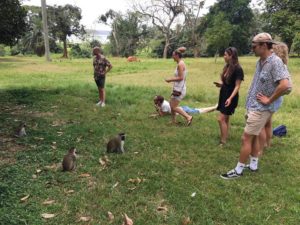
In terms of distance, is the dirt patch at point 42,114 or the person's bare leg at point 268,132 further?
the dirt patch at point 42,114

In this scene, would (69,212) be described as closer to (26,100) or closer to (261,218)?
(261,218)

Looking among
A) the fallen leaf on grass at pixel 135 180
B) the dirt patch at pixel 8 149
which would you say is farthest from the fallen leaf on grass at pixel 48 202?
the dirt patch at pixel 8 149

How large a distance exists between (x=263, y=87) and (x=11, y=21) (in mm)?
9088

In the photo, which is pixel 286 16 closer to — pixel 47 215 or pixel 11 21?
pixel 11 21

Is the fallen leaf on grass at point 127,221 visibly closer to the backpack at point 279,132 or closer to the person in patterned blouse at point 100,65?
the backpack at point 279,132

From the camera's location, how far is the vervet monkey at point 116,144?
21.2 feet

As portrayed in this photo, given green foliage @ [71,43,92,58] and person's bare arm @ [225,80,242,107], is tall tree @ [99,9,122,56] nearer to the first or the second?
green foliage @ [71,43,92,58]

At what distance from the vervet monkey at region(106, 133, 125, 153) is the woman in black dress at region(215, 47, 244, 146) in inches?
77.8

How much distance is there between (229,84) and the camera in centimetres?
665

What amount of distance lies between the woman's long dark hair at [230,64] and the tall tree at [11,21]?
7.48m

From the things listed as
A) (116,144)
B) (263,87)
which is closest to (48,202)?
(116,144)

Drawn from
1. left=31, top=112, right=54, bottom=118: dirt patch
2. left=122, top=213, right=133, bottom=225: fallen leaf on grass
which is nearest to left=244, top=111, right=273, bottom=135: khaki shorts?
left=122, top=213, right=133, bottom=225: fallen leaf on grass

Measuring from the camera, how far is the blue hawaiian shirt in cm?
483

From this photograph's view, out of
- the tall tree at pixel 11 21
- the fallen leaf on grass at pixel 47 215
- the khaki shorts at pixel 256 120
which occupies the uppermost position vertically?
the tall tree at pixel 11 21
